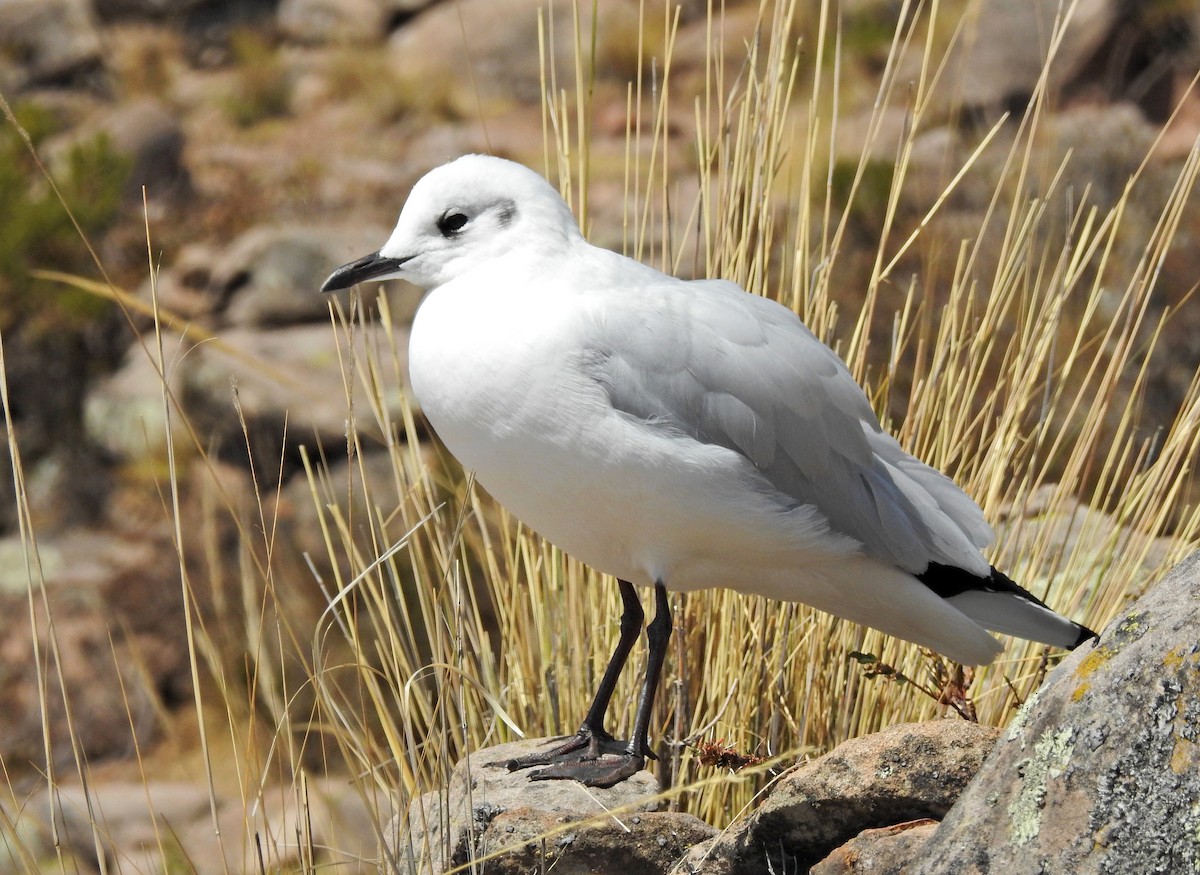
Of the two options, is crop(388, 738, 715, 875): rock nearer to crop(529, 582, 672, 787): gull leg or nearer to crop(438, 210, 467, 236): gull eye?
crop(529, 582, 672, 787): gull leg

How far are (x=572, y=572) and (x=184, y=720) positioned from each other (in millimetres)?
5597

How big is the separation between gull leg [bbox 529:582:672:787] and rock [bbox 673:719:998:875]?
348 millimetres

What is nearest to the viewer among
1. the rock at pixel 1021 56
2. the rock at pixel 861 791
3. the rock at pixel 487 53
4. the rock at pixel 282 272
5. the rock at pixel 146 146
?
the rock at pixel 861 791

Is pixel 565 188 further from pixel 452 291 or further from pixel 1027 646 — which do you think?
pixel 1027 646

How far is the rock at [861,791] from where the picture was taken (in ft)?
5.16

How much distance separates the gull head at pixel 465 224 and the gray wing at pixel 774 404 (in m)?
0.20

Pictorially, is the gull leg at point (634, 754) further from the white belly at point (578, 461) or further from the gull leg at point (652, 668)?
the white belly at point (578, 461)

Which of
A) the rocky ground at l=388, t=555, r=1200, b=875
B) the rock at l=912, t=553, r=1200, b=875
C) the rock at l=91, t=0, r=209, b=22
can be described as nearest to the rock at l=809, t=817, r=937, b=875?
the rocky ground at l=388, t=555, r=1200, b=875

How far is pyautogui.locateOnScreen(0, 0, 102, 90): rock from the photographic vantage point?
41.1 ft

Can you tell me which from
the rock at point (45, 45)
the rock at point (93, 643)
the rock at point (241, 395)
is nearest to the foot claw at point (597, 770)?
the rock at point (241, 395)

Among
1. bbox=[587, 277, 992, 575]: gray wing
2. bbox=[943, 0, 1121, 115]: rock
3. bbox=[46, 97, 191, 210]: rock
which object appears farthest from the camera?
bbox=[46, 97, 191, 210]: rock

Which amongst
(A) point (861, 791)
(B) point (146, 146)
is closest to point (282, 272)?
(B) point (146, 146)

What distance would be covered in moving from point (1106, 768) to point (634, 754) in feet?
3.07

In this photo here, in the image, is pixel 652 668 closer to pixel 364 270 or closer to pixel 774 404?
pixel 774 404
